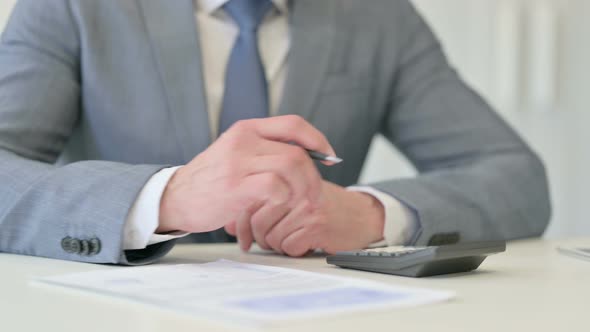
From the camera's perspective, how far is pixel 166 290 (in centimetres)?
71

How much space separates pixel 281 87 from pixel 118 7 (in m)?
0.37

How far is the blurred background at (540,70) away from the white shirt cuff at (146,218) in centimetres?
259

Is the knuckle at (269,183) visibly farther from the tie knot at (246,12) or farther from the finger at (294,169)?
the tie knot at (246,12)

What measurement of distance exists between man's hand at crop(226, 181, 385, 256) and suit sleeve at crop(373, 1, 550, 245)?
9 centimetres

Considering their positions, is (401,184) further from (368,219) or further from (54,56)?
(54,56)

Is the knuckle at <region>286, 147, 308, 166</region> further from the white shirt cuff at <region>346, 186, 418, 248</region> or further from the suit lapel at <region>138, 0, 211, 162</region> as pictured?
the suit lapel at <region>138, 0, 211, 162</region>

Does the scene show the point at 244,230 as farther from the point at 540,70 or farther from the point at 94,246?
the point at 540,70

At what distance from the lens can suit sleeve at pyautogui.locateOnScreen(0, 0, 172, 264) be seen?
101 centimetres

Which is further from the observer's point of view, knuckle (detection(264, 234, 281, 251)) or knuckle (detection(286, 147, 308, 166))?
knuckle (detection(264, 234, 281, 251))

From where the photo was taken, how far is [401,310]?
2.12 ft

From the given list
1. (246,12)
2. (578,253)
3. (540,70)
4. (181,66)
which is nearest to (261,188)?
(578,253)

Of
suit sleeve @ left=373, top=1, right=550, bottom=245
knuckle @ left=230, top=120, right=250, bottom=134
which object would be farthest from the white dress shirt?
knuckle @ left=230, top=120, right=250, bottom=134

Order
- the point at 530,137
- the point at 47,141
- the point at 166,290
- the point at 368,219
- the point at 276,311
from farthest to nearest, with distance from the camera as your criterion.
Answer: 1. the point at 530,137
2. the point at 47,141
3. the point at 368,219
4. the point at 166,290
5. the point at 276,311

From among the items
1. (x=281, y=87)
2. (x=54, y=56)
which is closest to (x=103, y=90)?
(x=54, y=56)
